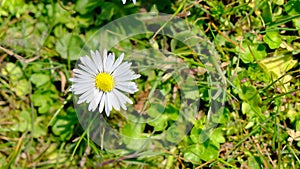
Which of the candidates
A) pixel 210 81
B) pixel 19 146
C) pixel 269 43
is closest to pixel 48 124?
pixel 19 146

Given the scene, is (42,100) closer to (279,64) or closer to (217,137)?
(217,137)

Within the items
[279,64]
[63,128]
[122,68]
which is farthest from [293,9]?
[63,128]

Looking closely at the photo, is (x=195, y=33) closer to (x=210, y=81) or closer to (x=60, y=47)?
(x=210, y=81)

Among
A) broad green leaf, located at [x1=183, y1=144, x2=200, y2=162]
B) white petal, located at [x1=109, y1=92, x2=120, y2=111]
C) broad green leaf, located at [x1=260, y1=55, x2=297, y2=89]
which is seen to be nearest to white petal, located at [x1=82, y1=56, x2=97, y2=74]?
white petal, located at [x1=109, y1=92, x2=120, y2=111]

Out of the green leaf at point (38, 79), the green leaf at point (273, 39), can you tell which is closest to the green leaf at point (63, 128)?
the green leaf at point (38, 79)

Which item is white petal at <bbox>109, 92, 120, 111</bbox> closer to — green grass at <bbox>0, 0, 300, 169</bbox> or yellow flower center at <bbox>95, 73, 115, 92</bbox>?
yellow flower center at <bbox>95, 73, 115, 92</bbox>

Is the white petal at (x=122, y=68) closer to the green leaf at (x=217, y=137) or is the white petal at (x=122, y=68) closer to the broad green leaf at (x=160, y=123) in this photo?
the broad green leaf at (x=160, y=123)

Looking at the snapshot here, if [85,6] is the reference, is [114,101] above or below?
below
